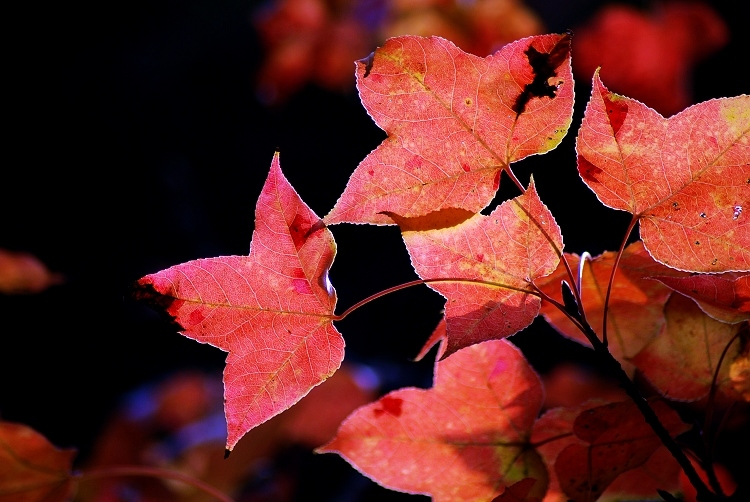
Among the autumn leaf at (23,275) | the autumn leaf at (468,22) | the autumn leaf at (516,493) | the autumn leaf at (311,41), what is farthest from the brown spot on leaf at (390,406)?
the autumn leaf at (311,41)

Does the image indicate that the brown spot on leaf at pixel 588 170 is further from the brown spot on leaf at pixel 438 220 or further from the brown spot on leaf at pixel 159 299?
the brown spot on leaf at pixel 159 299

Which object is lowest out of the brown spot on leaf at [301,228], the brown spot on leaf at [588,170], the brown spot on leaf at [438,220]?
the brown spot on leaf at [301,228]

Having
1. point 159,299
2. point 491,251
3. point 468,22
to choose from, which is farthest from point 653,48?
point 159,299

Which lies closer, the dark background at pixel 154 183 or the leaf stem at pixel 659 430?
the leaf stem at pixel 659 430

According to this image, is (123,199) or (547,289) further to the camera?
(123,199)

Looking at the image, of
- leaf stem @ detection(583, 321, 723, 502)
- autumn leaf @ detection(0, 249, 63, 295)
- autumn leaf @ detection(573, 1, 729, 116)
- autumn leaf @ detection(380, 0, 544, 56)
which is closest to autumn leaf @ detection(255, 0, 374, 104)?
autumn leaf @ detection(380, 0, 544, 56)

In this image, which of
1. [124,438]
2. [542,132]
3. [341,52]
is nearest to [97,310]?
[124,438]

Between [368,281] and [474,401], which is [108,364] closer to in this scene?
[368,281]
